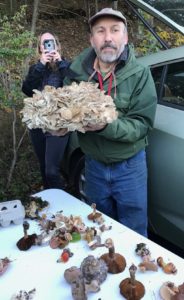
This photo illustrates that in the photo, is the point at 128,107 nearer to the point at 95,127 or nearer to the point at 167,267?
the point at 95,127

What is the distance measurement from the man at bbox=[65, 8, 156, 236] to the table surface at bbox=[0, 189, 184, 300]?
0.45 m

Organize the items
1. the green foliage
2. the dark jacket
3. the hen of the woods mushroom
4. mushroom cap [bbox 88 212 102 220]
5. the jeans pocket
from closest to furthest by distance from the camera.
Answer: the hen of the woods mushroom, mushroom cap [bbox 88 212 102 220], the jeans pocket, the dark jacket, the green foliage

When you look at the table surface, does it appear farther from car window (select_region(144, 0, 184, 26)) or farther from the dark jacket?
car window (select_region(144, 0, 184, 26))

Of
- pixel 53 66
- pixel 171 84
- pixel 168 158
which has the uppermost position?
pixel 53 66

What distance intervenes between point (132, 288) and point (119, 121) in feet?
2.91

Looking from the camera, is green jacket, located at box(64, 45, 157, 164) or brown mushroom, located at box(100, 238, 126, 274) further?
green jacket, located at box(64, 45, 157, 164)

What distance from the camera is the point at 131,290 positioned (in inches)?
54.9

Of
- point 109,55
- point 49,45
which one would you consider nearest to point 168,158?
point 109,55

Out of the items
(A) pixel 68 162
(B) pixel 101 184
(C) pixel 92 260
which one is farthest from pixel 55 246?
(A) pixel 68 162

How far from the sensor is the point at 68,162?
349cm

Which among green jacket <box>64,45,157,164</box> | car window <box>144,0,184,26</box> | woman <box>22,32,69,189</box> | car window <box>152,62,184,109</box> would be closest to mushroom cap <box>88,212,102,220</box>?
green jacket <box>64,45,157,164</box>

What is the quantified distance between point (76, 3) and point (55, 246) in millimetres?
8143

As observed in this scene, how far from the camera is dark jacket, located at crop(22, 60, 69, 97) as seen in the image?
9.19 feet

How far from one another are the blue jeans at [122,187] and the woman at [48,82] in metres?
0.44
